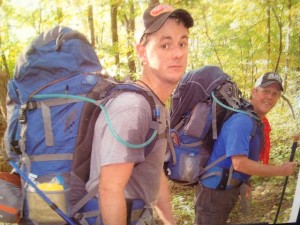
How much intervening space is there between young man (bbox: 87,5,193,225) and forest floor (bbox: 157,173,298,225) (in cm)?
158

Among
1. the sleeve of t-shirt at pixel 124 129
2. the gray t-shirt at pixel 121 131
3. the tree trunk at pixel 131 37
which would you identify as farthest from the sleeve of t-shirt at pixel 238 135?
the tree trunk at pixel 131 37

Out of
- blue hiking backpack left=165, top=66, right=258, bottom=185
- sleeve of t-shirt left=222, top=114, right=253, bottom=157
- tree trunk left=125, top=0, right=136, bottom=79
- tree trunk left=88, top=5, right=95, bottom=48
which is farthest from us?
tree trunk left=88, top=5, right=95, bottom=48

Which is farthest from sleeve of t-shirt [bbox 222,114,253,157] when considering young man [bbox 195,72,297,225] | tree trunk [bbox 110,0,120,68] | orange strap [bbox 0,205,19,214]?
tree trunk [bbox 110,0,120,68]

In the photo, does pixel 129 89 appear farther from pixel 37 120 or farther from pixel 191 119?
pixel 191 119

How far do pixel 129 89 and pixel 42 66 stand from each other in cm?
30

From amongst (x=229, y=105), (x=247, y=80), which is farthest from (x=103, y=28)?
(x=229, y=105)

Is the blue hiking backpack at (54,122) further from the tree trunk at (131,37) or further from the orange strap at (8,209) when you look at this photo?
the tree trunk at (131,37)

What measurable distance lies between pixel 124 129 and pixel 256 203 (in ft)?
7.57

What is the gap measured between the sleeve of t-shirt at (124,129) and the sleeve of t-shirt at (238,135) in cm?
87

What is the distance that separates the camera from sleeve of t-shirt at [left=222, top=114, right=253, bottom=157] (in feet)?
5.42

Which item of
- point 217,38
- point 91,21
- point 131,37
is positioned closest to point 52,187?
point 131,37

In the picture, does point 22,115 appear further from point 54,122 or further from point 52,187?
point 52,187

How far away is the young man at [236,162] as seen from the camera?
167cm

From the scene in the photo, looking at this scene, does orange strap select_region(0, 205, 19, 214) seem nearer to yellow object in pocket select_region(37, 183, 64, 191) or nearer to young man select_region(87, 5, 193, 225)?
yellow object in pocket select_region(37, 183, 64, 191)
